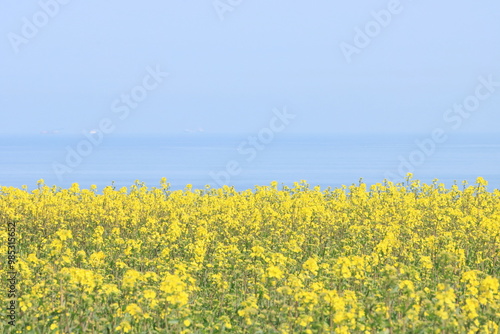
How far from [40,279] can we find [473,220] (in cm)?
757

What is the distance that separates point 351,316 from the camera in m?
7.04

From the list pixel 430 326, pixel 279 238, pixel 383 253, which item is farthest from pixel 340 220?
pixel 430 326

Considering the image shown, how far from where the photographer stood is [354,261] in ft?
27.5

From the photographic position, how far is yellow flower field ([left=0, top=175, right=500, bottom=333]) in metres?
7.79

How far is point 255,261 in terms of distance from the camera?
10336 mm

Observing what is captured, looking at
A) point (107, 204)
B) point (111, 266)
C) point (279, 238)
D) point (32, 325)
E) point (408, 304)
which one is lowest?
point (32, 325)

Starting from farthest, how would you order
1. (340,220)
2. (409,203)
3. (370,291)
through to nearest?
(409,203), (340,220), (370,291)

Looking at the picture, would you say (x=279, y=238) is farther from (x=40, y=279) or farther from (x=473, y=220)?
(x=40, y=279)

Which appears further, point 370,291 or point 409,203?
point 409,203

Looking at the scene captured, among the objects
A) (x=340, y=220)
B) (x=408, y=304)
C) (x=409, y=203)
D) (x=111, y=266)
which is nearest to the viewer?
(x=408, y=304)

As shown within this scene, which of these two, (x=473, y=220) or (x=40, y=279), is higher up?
(x=473, y=220)

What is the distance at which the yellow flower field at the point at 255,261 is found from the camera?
7.79 meters

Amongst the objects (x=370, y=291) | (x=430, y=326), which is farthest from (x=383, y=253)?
(x=430, y=326)

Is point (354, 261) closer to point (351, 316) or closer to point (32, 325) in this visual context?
point (351, 316)
